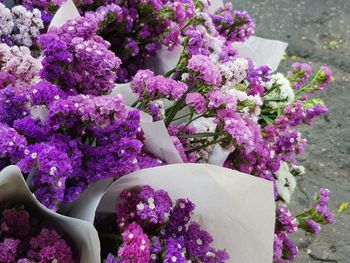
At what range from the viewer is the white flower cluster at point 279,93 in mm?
1544

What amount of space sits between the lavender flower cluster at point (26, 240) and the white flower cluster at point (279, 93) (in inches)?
32.9

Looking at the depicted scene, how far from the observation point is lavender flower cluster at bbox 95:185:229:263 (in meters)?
0.88

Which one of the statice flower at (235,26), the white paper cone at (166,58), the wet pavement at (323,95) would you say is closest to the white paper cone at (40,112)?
the white paper cone at (166,58)

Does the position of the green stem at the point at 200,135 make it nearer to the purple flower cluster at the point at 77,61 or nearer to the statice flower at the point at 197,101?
the statice flower at the point at 197,101

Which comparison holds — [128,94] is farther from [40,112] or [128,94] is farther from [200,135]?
[40,112]

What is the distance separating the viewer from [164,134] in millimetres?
989

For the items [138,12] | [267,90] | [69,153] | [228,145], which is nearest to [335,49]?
[267,90]

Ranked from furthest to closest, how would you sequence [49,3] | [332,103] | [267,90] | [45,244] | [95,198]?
[332,103], [267,90], [49,3], [95,198], [45,244]

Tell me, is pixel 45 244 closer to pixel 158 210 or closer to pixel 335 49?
pixel 158 210

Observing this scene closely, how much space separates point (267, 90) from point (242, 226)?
0.65 meters

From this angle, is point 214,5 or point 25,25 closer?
point 25,25

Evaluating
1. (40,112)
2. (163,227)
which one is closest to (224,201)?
(163,227)

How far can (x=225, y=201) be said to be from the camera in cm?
95

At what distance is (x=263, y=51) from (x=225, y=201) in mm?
790
